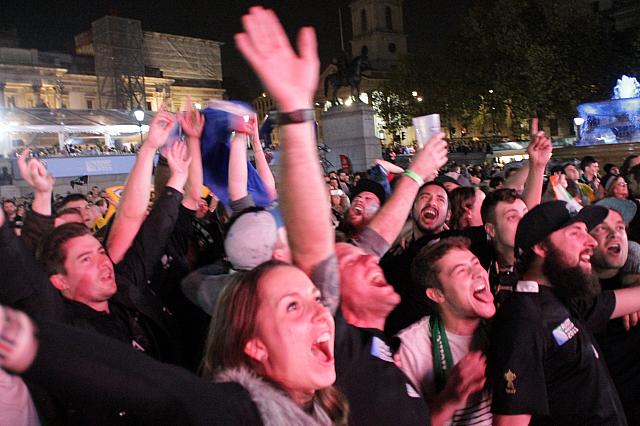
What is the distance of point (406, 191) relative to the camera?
10.3 feet

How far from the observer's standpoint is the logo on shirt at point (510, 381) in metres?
2.30

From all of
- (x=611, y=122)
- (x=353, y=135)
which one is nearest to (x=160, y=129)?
(x=353, y=135)

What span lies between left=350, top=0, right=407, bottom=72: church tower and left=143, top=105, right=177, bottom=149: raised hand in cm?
8692

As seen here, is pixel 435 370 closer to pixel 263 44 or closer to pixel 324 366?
pixel 324 366

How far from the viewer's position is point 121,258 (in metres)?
3.28

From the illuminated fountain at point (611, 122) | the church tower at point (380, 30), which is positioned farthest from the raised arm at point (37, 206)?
the church tower at point (380, 30)

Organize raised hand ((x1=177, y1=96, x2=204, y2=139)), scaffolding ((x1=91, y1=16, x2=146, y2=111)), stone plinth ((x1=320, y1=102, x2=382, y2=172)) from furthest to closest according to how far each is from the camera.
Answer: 1. scaffolding ((x1=91, y1=16, x2=146, y2=111))
2. stone plinth ((x1=320, y1=102, x2=382, y2=172))
3. raised hand ((x1=177, y1=96, x2=204, y2=139))

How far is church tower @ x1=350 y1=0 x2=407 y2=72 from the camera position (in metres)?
88.9

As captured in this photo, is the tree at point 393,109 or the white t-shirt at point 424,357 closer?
the white t-shirt at point 424,357

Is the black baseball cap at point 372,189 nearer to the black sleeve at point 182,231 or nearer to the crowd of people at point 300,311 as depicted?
the crowd of people at point 300,311

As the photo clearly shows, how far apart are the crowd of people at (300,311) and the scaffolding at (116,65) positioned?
51.9 meters

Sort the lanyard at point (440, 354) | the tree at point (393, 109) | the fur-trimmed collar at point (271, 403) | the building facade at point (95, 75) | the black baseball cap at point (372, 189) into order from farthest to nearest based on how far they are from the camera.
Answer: the tree at point (393, 109), the building facade at point (95, 75), the black baseball cap at point (372, 189), the lanyard at point (440, 354), the fur-trimmed collar at point (271, 403)

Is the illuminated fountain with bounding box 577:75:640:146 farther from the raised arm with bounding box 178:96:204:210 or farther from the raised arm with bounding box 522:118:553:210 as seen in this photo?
the raised arm with bounding box 178:96:204:210

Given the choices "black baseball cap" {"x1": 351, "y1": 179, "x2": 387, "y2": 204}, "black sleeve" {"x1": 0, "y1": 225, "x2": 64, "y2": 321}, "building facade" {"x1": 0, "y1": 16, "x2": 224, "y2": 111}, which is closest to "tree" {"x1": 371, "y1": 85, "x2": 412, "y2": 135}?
"building facade" {"x1": 0, "y1": 16, "x2": 224, "y2": 111}
